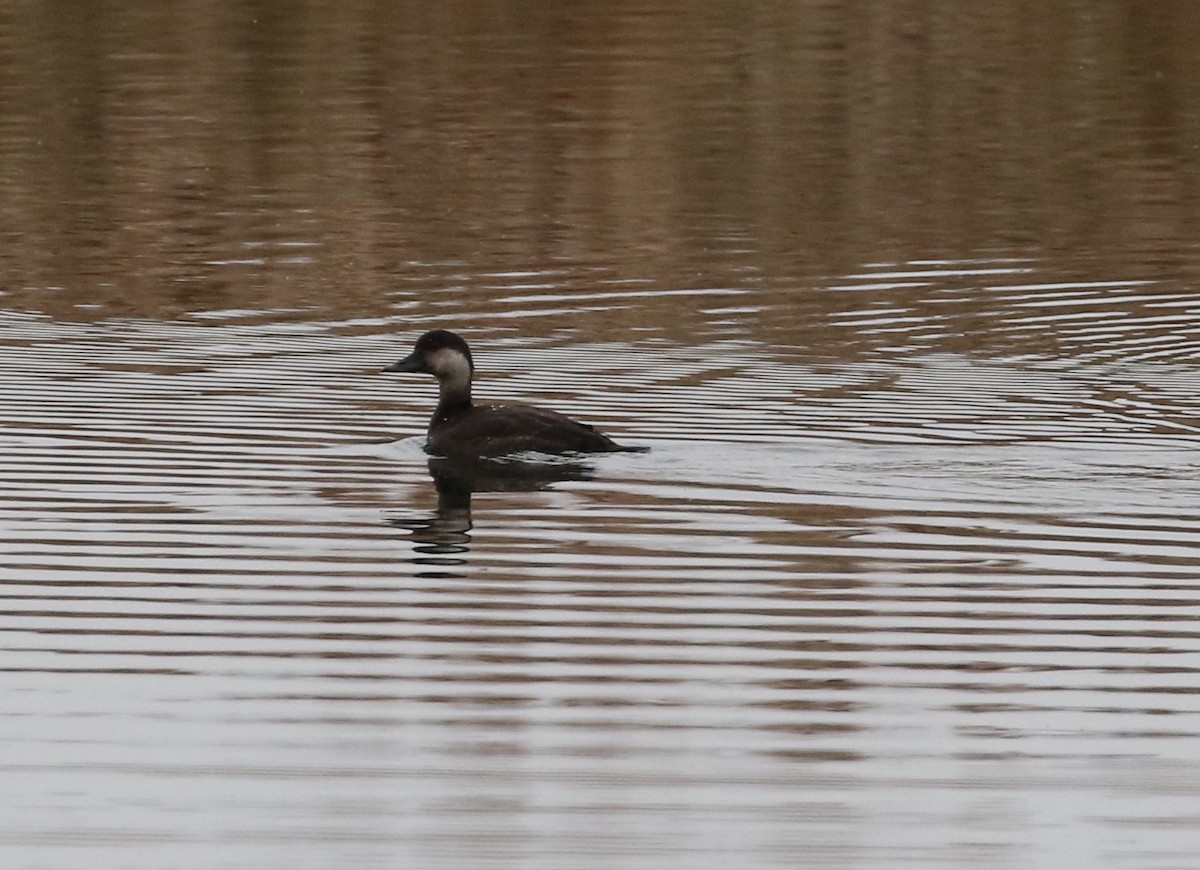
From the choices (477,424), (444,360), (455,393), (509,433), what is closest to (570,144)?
(444,360)

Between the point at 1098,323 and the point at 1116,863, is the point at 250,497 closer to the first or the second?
the point at 1116,863

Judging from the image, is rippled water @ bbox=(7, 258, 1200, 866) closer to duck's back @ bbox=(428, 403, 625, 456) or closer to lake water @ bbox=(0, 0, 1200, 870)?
lake water @ bbox=(0, 0, 1200, 870)

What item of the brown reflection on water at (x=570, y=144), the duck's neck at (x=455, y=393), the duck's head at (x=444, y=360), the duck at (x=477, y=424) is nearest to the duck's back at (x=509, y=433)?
the duck at (x=477, y=424)

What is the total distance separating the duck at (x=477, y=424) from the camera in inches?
555

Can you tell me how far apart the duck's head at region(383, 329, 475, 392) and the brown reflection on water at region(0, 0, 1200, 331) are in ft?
11.1

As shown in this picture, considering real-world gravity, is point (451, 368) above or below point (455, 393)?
above

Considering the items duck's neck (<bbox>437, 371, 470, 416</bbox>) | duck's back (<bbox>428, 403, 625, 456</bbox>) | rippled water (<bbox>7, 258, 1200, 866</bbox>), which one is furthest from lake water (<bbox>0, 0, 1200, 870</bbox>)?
duck's neck (<bbox>437, 371, 470, 416</bbox>)

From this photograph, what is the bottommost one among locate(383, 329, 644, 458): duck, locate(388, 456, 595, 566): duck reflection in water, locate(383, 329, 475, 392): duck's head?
locate(388, 456, 595, 566): duck reflection in water

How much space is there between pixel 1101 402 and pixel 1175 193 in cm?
1079

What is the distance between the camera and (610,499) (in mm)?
13086

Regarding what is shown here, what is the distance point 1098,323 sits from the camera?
19094 millimetres

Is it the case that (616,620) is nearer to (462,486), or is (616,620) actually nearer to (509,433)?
(462,486)

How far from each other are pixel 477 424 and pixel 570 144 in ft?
49.8

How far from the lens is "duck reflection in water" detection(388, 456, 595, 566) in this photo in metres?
12.1
